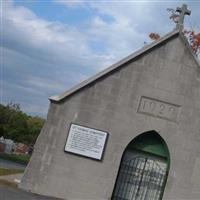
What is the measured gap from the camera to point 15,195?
56.7ft

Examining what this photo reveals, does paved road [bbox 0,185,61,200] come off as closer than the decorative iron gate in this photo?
Yes

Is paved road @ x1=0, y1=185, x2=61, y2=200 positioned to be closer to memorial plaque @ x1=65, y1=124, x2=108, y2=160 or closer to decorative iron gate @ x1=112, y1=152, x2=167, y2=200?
memorial plaque @ x1=65, y1=124, x2=108, y2=160

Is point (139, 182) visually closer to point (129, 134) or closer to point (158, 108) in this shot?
point (129, 134)

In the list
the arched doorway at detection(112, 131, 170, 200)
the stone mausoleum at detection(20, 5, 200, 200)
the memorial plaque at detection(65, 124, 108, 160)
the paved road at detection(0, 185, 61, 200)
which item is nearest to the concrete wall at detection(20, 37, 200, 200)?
the stone mausoleum at detection(20, 5, 200, 200)

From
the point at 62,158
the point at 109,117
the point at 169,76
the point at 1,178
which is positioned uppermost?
the point at 169,76

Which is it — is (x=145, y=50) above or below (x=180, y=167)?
above

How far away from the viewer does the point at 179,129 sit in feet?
68.1

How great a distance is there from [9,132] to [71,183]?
3073 inches

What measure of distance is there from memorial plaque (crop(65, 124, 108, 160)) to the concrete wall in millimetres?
201

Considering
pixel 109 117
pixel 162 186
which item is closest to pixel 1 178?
pixel 109 117

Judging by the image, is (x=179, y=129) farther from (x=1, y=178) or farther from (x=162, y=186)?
(x=1, y=178)

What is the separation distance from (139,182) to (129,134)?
6.21 feet

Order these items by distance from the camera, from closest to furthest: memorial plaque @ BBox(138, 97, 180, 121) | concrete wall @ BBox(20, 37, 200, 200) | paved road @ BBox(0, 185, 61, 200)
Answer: paved road @ BBox(0, 185, 61, 200) → concrete wall @ BBox(20, 37, 200, 200) → memorial plaque @ BBox(138, 97, 180, 121)

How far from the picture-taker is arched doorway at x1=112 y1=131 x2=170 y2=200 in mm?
20797
